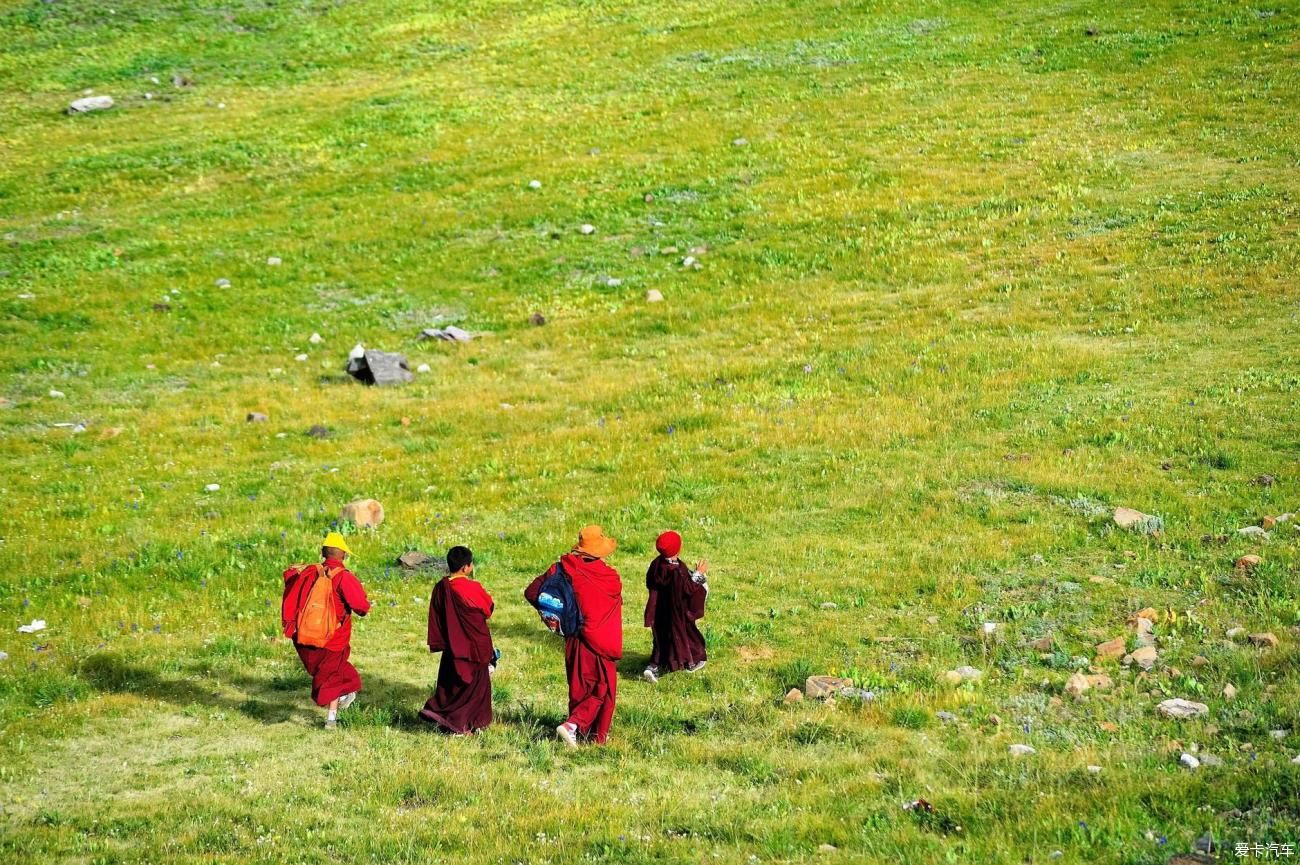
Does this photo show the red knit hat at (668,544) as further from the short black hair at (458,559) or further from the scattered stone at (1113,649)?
the scattered stone at (1113,649)

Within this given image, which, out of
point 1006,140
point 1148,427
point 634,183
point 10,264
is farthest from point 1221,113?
point 10,264

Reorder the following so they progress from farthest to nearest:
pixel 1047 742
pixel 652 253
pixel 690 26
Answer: pixel 690 26
pixel 652 253
pixel 1047 742

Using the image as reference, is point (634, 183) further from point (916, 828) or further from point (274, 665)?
point (916, 828)

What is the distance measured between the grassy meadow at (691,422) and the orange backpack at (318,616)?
3.43 ft

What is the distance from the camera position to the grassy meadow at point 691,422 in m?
10.1

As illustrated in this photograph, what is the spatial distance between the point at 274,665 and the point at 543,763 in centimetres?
496

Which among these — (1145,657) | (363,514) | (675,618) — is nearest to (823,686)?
(675,618)

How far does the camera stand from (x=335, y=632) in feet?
41.3

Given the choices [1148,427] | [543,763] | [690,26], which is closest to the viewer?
[543,763]

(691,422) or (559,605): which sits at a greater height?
(559,605)

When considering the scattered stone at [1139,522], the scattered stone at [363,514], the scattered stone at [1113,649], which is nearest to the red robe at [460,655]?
the scattered stone at [1113,649]

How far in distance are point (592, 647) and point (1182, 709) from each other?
587 cm

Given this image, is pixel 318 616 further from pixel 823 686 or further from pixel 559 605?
pixel 823 686

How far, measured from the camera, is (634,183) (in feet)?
129
